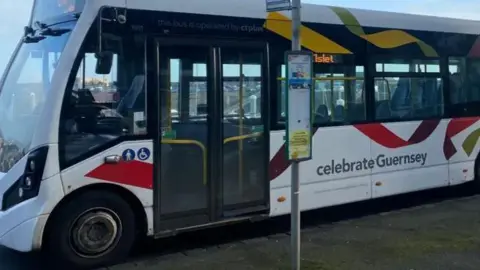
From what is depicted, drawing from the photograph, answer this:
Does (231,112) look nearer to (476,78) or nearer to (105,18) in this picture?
(105,18)

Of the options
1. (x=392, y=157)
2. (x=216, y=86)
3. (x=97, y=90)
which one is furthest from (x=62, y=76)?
(x=392, y=157)

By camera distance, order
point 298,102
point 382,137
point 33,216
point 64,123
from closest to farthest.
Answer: point 298,102 < point 33,216 < point 64,123 < point 382,137

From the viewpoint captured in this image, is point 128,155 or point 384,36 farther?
point 384,36

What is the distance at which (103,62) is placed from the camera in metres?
6.22

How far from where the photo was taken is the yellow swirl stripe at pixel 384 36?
27.7 ft

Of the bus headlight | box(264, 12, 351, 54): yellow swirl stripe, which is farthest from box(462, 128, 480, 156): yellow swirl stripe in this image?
the bus headlight

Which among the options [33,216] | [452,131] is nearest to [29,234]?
[33,216]

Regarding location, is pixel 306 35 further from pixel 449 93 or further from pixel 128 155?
pixel 449 93

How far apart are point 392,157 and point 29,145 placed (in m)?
5.11

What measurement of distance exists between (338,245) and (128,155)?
260 cm

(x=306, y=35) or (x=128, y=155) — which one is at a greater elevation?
(x=306, y=35)

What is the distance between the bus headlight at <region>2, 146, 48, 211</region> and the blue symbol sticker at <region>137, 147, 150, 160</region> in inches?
38.4

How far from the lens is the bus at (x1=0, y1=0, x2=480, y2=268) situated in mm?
6141

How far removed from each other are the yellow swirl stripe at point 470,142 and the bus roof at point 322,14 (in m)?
1.67
